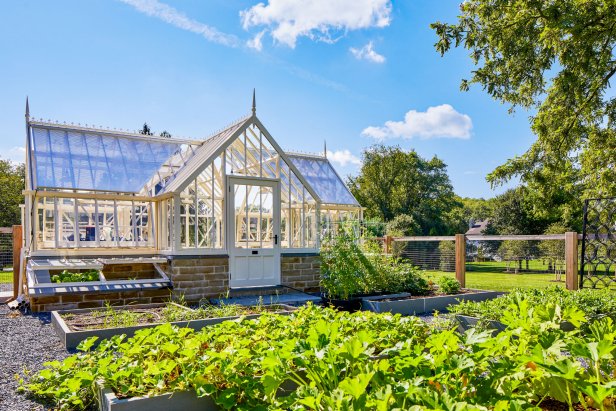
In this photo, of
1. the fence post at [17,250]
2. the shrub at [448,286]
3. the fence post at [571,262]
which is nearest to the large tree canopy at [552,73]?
the fence post at [571,262]

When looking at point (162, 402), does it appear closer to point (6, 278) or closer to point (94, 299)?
point (94, 299)

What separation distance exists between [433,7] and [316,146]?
6094 millimetres

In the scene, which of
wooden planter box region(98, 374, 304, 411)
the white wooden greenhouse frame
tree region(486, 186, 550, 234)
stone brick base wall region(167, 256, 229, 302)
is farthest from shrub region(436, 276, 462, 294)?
tree region(486, 186, 550, 234)

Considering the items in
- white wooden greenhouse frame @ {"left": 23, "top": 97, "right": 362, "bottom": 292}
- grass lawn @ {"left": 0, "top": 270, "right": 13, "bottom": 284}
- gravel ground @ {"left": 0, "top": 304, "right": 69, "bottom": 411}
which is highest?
white wooden greenhouse frame @ {"left": 23, "top": 97, "right": 362, "bottom": 292}

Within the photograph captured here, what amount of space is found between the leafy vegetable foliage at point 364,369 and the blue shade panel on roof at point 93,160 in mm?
6309

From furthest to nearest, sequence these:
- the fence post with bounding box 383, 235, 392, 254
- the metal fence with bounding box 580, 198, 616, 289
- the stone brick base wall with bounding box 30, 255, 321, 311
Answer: the fence post with bounding box 383, 235, 392, 254 < the metal fence with bounding box 580, 198, 616, 289 < the stone brick base wall with bounding box 30, 255, 321, 311

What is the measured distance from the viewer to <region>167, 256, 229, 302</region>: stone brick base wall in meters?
8.45

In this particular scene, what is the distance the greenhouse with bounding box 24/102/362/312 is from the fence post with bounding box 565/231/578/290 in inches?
191

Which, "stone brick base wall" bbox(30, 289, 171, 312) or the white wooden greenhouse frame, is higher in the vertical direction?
the white wooden greenhouse frame

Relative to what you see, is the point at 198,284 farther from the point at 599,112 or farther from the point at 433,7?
the point at 599,112

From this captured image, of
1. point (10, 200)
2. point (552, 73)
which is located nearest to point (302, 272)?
point (552, 73)

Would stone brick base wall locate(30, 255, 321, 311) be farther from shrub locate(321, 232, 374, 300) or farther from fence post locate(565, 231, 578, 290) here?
fence post locate(565, 231, 578, 290)

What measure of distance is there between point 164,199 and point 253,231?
1933 millimetres

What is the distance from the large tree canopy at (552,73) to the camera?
8.79 m
